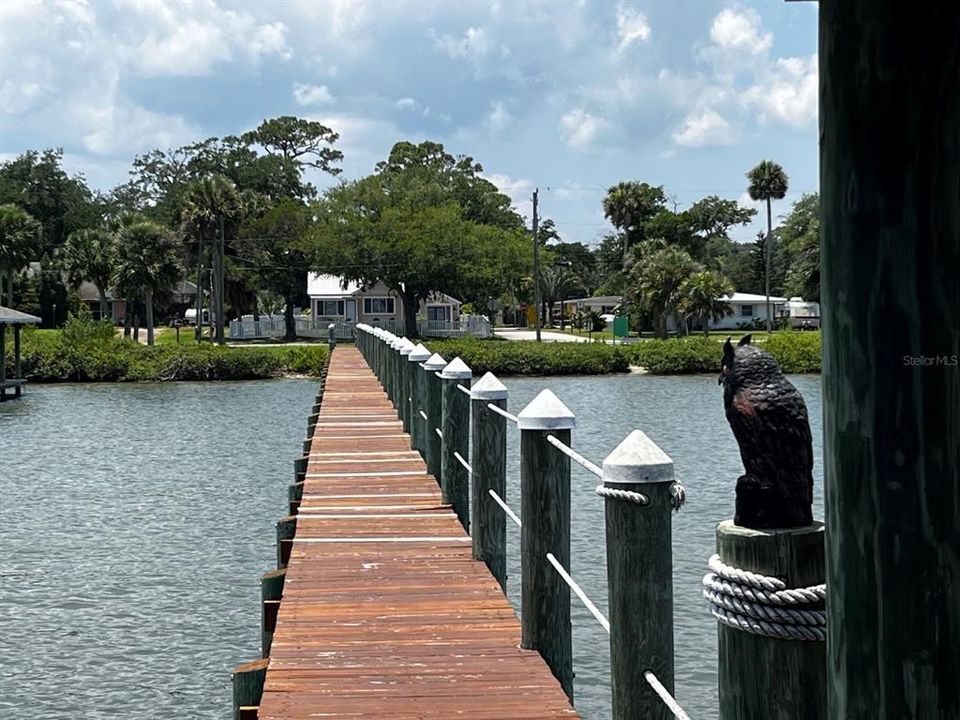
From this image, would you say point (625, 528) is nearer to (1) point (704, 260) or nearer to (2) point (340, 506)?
(2) point (340, 506)

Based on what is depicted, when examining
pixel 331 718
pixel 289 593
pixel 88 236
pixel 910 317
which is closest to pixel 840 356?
pixel 910 317

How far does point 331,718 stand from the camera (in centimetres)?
526

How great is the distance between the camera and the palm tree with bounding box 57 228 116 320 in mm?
80562

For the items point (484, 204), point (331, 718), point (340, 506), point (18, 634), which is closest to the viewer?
point (331, 718)

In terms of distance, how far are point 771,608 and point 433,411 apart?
370 inches

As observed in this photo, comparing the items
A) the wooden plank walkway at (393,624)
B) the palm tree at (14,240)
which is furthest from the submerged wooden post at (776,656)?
the palm tree at (14,240)

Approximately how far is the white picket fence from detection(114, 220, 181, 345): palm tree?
24.8 ft

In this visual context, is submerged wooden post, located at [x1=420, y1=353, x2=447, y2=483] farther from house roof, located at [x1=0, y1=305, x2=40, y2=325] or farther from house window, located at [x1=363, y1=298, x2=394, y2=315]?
house window, located at [x1=363, y1=298, x2=394, y2=315]

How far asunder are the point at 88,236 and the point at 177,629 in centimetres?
7364

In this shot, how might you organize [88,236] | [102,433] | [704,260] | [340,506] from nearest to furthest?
[340,506]
[102,433]
[88,236]
[704,260]

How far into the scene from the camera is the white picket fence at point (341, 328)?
76438mm

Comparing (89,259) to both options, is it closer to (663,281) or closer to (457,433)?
(663,281)

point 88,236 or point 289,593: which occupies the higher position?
point 88,236

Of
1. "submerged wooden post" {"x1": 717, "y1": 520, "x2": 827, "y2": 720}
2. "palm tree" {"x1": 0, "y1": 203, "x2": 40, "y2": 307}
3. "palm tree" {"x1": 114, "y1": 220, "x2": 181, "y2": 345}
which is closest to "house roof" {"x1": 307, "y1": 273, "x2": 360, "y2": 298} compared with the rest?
"palm tree" {"x1": 114, "y1": 220, "x2": 181, "y2": 345}
